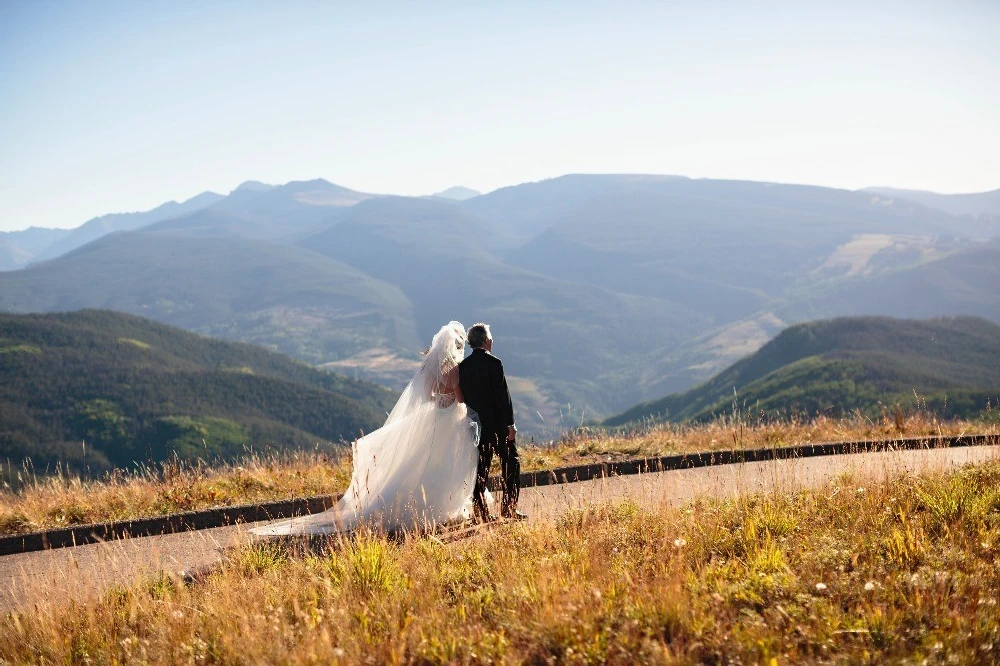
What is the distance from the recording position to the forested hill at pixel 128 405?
134 metres

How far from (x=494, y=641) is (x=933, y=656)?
237cm

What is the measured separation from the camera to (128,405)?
488 ft

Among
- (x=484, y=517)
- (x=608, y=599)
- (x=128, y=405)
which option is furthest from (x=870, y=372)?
(x=608, y=599)

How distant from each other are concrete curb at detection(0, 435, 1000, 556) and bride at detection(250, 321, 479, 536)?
38cm

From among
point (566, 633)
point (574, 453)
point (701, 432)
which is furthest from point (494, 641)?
point (701, 432)

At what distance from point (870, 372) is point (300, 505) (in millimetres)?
154139

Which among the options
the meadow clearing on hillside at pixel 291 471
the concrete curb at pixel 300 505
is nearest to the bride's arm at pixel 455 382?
the concrete curb at pixel 300 505

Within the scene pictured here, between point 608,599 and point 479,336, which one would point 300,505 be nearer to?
point 479,336

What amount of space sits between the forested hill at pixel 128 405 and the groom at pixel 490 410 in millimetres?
119395

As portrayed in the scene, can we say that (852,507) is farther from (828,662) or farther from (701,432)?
(701,432)

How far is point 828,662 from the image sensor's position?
4434 mm

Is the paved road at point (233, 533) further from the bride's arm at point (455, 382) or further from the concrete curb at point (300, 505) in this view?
the bride's arm at point (455, 382)

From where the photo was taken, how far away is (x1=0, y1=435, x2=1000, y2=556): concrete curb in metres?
9.34

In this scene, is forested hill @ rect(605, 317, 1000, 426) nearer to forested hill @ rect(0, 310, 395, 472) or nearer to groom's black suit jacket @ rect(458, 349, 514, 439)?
forested hill @ rect(0, 310, 395, 472)
